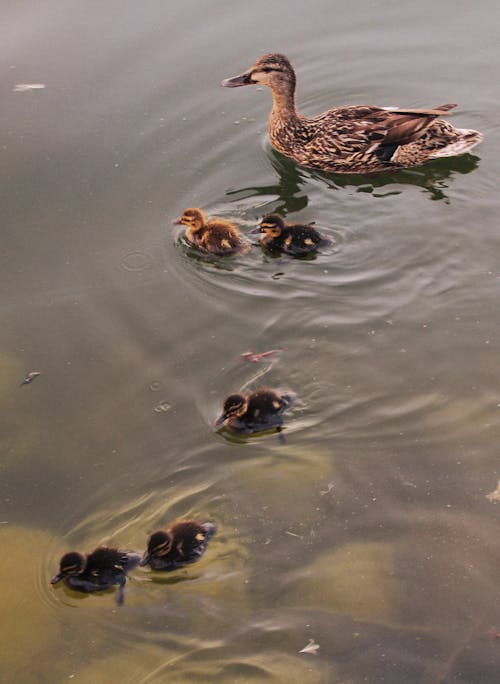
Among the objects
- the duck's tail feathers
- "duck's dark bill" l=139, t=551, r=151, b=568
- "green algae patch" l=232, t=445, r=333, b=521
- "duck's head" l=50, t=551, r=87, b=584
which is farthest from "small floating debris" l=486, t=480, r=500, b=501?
the duck's tail feathers

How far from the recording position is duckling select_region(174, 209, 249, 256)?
5.09 m

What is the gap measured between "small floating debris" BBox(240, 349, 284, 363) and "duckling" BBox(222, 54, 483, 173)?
6.63 feet

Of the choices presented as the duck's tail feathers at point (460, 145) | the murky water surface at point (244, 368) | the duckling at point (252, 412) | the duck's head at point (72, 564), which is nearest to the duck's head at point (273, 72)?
the murky water surface at point (244, 368)

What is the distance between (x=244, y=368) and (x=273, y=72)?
8.88 feet

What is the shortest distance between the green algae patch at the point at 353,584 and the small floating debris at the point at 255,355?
47.0 inches

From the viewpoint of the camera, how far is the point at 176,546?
3471 mm

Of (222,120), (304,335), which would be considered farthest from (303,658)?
(222,120)

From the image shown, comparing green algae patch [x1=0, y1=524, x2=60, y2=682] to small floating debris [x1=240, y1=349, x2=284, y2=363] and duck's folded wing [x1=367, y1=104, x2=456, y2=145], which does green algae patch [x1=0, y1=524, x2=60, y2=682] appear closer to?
small floating debris [x1=240, y1=349, x2=284, y2=363]

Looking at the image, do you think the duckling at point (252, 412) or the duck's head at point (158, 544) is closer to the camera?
the duck's head at point (158, 544)

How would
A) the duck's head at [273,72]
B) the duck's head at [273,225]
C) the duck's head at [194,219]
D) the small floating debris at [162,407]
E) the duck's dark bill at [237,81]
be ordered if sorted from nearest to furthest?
the small floating debris at [162,407], the duck's head at [273,225], the duck's head at [194,219], the duck's head at [273,72], the duck's dark bill at [237,81]

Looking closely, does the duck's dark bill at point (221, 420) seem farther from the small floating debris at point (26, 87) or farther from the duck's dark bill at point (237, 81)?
the small floating debris at point (26, 87)

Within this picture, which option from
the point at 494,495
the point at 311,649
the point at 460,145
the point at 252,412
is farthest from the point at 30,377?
the point at 460,145

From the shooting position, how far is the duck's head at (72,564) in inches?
135

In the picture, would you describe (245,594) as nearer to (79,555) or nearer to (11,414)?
(79,555)
